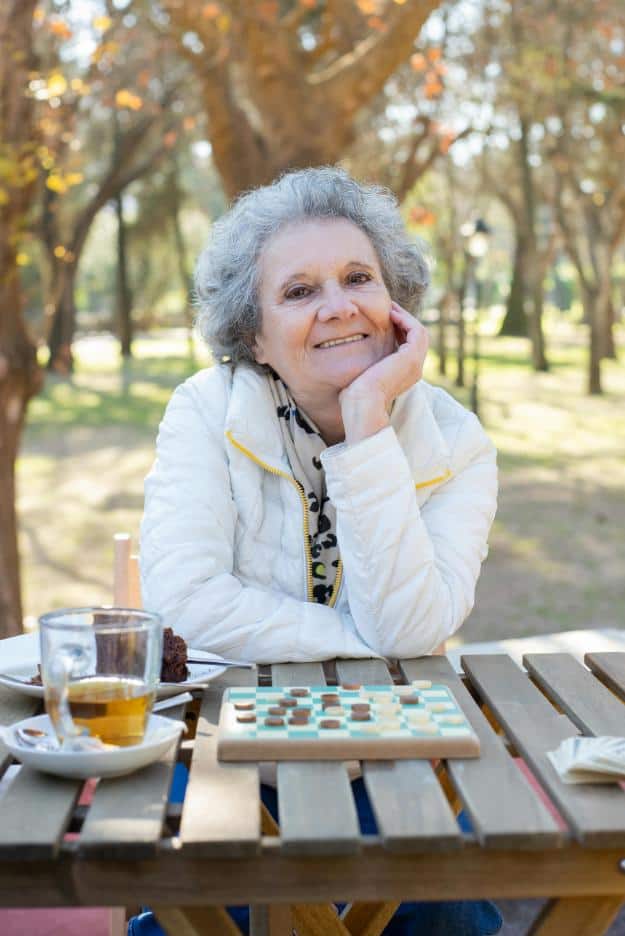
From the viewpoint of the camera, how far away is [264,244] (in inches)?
106

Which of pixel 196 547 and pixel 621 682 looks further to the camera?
pixel 196 547

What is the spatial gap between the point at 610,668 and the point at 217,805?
953 millimetres

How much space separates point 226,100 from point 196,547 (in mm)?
3808

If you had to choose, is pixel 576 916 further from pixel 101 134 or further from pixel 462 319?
pixel 101 134

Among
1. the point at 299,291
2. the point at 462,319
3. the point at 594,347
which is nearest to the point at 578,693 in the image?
the point at 299,291

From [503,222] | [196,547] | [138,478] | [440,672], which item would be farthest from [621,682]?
[503,222]

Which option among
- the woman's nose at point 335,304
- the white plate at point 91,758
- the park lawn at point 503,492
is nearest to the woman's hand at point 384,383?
the woman's nose at point 335,304

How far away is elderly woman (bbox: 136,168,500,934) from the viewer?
2336 millimetres

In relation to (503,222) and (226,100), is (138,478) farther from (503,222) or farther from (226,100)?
(503,222)

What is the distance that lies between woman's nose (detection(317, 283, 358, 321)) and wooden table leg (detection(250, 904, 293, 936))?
1.17m

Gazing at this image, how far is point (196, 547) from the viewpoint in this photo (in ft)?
8.01

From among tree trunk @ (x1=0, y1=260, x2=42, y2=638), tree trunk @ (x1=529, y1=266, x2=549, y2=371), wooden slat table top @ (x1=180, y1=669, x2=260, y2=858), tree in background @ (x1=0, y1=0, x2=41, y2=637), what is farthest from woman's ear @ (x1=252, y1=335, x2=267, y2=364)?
tree trunk @ (x1=529, y1=266, x2=549, y2=371)

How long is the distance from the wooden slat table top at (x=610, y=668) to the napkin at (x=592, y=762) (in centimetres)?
47

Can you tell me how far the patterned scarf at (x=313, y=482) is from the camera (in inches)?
105
